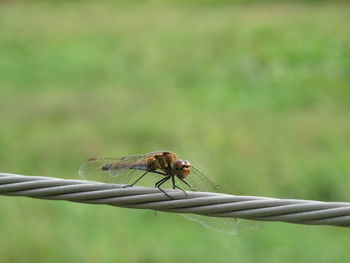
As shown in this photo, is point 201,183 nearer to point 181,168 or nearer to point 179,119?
point 181,168

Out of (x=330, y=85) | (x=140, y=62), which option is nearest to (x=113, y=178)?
(x=330, y=85)

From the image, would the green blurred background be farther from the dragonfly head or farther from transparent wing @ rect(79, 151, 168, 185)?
the dragonfly head

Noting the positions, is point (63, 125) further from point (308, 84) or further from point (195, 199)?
point (195, 199)

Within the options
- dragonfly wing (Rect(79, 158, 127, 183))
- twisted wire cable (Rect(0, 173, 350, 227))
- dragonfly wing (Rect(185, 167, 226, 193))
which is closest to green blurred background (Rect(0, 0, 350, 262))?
dragonfly wing (Rect(79, 158, 127, 183))

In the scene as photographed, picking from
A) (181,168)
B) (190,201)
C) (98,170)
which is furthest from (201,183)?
(190,201)

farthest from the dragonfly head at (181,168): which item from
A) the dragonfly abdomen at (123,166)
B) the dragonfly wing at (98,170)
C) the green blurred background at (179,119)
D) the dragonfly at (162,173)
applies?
the green blurred background at (179,119)

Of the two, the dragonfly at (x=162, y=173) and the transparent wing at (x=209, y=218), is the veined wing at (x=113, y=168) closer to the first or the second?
the dragonfly at (x=162, y=173)
